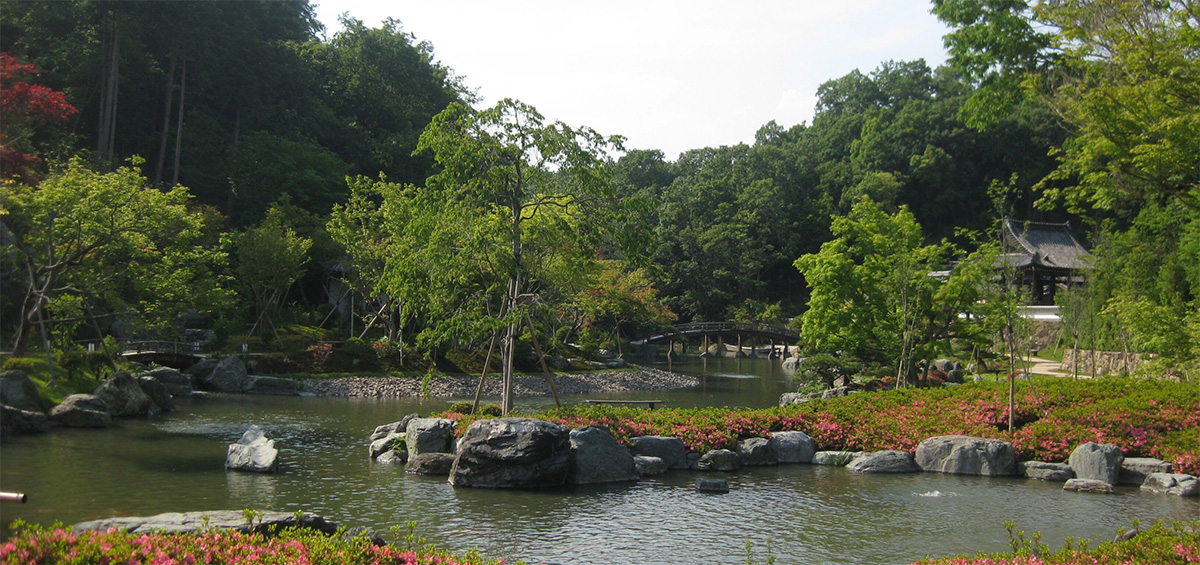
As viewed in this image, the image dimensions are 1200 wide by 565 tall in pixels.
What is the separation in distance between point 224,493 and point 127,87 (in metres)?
32.8

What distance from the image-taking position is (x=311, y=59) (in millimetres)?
52438

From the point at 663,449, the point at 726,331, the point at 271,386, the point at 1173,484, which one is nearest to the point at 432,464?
the point at 663,449

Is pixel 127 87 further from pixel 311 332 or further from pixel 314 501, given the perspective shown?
pixel 314 501

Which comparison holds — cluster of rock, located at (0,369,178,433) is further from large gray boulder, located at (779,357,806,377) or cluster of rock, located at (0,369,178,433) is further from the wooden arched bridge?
the wooden arched bridge

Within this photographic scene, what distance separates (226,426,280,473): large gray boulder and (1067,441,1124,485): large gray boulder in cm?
1472

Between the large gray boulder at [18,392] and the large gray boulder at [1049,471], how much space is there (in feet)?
69.2

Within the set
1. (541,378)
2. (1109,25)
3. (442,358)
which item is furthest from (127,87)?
(1109,25)

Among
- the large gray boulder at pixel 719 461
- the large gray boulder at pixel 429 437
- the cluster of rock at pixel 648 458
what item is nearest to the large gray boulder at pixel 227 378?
the cluster of rock at pixel 648 458

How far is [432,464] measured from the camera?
15.2 metres

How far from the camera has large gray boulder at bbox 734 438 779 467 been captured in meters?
16.9

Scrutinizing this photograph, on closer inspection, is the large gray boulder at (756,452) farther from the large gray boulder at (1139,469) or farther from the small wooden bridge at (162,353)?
the small wooden bridge at (162,353)

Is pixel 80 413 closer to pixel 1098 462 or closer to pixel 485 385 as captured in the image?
pixel 485 385

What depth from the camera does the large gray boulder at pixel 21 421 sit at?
17266 mm

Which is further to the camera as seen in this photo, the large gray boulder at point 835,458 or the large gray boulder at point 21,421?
the large gray boulder at point 21,421
